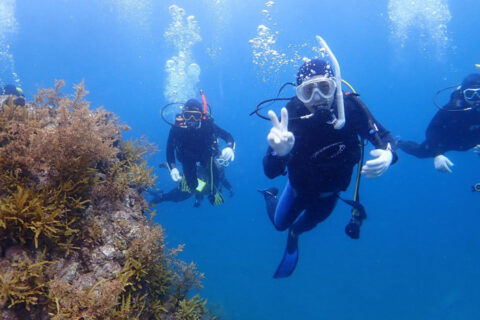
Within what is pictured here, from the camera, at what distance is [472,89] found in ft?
23.8

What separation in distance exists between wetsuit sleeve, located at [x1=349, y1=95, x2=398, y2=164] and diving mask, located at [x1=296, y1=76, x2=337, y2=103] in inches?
28.3

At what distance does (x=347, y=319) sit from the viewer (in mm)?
21156

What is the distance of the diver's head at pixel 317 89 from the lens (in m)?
3.67

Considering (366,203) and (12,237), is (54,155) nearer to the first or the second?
(12,237)

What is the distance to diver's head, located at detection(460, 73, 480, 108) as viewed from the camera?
23.9 ft

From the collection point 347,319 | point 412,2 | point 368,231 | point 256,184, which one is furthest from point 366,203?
point 347,319

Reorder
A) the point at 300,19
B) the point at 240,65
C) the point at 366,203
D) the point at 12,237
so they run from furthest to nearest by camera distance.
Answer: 1. the point at 240,65
2. the point at 366,203
3. the point at 300,19
4. the point at 12,237

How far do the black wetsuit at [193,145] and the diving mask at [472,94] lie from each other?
6.46 m

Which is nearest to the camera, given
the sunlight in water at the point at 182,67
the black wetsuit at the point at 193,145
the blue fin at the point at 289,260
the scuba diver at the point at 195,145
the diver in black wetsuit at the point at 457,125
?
the blue fin at the point at 289,260

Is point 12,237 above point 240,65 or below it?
below

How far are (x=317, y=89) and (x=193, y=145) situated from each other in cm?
533

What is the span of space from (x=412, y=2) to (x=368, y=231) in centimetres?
3516

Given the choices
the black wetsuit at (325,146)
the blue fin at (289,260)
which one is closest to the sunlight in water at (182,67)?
the blue fin at (289,260)

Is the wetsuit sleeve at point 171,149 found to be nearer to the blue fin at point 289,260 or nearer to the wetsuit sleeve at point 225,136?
the wetsuit sleeve at point 225,136
